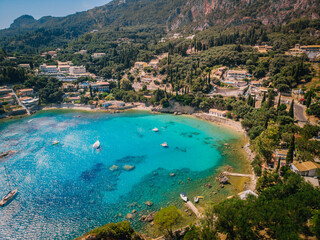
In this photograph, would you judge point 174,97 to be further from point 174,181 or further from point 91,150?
point 174,181

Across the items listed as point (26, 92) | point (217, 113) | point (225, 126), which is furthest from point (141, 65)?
point (225, 126)

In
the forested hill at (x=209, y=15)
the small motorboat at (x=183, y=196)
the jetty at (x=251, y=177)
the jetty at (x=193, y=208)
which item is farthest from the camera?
the forested hill at (x=209, y=15)

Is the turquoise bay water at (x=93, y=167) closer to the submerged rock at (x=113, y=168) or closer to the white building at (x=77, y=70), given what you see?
the submerged rock at (x=113, y=168)

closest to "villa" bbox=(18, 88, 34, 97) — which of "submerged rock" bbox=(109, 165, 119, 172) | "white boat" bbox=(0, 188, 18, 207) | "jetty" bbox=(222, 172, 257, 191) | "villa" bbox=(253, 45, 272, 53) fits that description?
"white boat" bbox=(0, 188, 18, 207)

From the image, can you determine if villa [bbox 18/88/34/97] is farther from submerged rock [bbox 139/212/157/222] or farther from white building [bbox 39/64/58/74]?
submerged rock [bbox 139/212/157/222]

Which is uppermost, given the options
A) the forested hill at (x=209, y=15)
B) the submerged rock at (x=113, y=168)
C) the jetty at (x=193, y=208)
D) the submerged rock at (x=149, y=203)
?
the forested hill at (x=209, y=15)

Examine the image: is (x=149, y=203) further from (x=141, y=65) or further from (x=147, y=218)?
(x=141, y=65)

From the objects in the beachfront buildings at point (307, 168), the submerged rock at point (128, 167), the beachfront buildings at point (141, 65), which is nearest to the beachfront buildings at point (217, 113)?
the beachfront buildings at point (307, 168)
